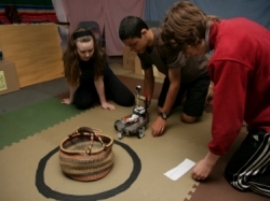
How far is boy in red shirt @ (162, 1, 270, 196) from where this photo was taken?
950 millimetres

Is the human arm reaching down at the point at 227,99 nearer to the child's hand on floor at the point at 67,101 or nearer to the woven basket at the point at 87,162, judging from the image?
the woven basket at the point at 87,162

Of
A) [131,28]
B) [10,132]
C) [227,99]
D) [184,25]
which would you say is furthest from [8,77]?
[227,99]

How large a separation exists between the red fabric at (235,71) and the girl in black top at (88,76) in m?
1.15

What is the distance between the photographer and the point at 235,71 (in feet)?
3.11

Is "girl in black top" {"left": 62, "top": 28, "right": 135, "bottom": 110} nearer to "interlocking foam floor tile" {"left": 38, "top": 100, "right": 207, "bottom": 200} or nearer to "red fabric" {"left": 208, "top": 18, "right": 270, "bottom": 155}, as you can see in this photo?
"interlocking foam floor tile" {"left": 38, "top": 100, "right": 207, "bottom": 200}

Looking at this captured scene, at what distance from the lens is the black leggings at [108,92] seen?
2.20m

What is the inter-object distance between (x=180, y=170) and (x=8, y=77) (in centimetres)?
209

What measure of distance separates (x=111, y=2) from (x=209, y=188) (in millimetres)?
3337

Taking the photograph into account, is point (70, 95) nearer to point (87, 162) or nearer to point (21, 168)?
point (21, 168)

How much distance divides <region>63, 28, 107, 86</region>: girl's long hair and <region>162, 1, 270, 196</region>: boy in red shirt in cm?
106

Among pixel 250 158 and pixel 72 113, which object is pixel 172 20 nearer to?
pixel 250 158

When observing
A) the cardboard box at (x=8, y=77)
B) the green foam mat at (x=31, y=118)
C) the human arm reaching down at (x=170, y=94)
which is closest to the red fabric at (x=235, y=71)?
the human arm reaching down at (x=170, y=94)

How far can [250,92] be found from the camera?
1091 millimetres

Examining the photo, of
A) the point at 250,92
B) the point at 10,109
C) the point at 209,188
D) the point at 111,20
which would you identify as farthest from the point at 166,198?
the point at 111,20
